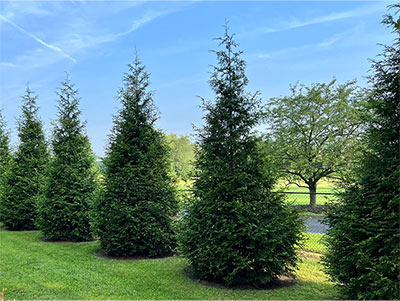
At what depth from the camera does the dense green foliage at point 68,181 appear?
898 cm

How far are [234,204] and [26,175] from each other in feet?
32.3

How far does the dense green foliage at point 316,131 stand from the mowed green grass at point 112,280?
40.1 ft

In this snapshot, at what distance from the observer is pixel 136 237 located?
22.3 ft

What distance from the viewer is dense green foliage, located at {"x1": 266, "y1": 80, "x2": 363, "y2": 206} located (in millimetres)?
17984

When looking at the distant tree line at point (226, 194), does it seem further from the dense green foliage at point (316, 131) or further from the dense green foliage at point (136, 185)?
the dense green foliage at point (316, 131)

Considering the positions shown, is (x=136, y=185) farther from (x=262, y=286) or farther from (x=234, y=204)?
(x=262, y=286)

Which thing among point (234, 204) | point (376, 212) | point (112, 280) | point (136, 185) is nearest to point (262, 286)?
point (234, 204)

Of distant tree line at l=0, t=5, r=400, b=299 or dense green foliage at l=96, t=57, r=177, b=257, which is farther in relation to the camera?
dense green foliage at l=96, t=57, r=177, b=257

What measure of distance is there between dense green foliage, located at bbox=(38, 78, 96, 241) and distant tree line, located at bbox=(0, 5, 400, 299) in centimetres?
3

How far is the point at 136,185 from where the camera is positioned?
714 cm

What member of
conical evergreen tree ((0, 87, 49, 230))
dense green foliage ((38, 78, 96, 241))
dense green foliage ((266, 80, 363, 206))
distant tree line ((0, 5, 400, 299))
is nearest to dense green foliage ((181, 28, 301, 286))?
distant tree line ((0, 5, 400, 299))

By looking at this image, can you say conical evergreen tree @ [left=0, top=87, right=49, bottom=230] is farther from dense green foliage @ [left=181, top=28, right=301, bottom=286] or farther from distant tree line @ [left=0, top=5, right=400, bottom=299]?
dense green foliage @ [left=181, top=28, right=301, bottom=286]

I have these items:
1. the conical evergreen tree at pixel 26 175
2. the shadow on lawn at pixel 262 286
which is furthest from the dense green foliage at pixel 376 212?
the conical evergreen tree at pixel 26 175

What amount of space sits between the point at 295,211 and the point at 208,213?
1.51 m
